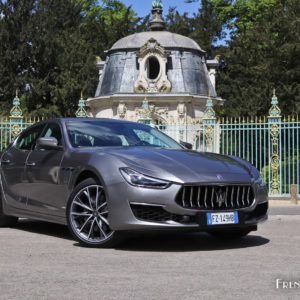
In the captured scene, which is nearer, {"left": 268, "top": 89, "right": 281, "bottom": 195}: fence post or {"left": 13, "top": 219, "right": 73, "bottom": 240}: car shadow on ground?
{"left": 13, "top": 219, "right": 73, "bottom": 240}: car shadow on ground

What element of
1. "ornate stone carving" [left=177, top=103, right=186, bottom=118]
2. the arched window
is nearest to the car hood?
"ornate stone carving" [left=177, top=103, right=186, bottom=118]

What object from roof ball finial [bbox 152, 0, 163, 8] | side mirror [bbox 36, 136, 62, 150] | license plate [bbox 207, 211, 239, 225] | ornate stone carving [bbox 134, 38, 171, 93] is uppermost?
roof ball finial [bbox 152, 0, 163, 8]

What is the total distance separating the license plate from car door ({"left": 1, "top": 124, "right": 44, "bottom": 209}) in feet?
8.81

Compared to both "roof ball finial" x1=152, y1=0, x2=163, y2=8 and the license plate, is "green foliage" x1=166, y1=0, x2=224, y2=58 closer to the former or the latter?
"roof ball finial" x1=152, y1=0, x2=163, y2=8

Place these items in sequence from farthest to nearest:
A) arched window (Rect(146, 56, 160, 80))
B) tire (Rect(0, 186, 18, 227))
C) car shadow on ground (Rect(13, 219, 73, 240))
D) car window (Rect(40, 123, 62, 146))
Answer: arched window (Rect(146, 56, 160, 80)) < tire (Rect(0, 186, 18, 227)) < car shadow on ground (Rect(13, 219, 73, 240)) < car window (Rect(40, 123, 62, 146))

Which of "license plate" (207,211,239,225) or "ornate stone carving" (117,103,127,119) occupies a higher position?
"ornate stone carving" (117,103,127,119)

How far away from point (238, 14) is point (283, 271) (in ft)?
142

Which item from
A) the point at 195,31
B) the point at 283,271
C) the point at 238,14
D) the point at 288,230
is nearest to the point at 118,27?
the point at 195,31

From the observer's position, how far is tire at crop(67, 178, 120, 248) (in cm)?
620

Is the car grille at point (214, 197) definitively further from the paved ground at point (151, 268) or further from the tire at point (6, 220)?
the tire at point (6, 220)

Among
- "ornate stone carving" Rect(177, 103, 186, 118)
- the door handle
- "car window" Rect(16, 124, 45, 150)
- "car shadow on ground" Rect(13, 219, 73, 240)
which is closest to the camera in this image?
"car shadow on ground" Rect(13, 219, 73, 240)

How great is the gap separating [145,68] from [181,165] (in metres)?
30.5

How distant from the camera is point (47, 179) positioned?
23.4 ft

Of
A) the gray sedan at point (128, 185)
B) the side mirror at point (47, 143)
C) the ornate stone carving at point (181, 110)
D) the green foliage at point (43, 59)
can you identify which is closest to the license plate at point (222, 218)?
the gray sedan at point (128, 185)
